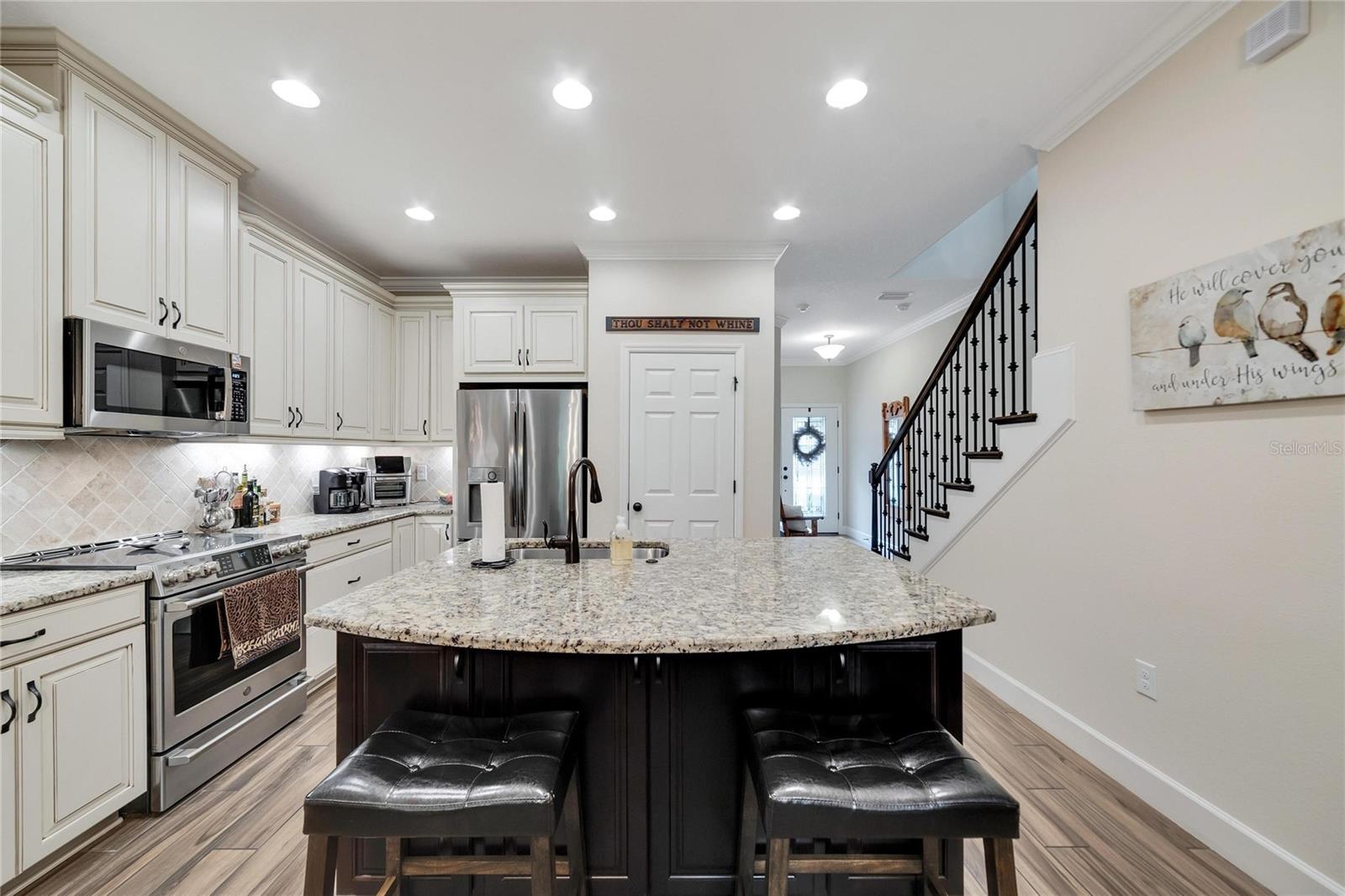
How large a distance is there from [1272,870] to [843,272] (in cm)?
397

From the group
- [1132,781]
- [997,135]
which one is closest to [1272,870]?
[1132,781]

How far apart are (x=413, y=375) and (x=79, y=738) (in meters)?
3.03

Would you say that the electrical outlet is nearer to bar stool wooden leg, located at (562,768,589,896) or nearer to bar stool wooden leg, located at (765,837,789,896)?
bar stool wooden leg, located at (765,837,789,896)

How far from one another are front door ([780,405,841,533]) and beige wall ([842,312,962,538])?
23cm

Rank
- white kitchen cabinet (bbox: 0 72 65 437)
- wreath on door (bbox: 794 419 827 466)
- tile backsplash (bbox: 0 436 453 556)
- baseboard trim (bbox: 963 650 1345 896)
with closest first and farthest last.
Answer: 1. baseboard trim (bbox: 963 650 1345 896)
2. white kitchen cabinet (bbox: 0 72 65 437)
3. tile backsplash (bbox: 0 436 453 556)
4. wreath on door (bbox: 794 419 827 466)

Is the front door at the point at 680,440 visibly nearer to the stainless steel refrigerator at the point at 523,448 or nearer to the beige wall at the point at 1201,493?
the stainless steel refrigerator at the point at 523,448

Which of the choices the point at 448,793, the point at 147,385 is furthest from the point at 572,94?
the point at 448,793

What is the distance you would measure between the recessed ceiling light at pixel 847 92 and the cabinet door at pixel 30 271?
2840 mm

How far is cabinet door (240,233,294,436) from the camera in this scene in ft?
9.52

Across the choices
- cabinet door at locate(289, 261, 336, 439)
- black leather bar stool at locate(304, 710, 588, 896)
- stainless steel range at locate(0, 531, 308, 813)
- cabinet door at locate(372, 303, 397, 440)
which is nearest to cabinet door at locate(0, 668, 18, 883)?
stainless steel range at locate(0, 531, 308, 813)

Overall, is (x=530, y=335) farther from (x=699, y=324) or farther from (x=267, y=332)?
(x=267, y=332)

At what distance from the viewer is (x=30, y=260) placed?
1842mm

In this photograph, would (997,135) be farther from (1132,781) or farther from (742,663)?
(1132,781)

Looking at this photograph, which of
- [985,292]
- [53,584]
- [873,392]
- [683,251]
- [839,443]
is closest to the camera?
[53,584]
